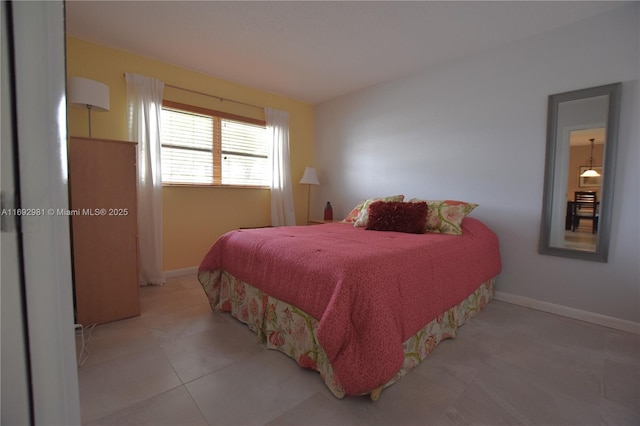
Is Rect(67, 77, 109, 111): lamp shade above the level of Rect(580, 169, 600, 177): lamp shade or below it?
above

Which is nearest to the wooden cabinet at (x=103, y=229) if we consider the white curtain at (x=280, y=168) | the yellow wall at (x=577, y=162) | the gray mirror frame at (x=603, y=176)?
the white curtain at (x=280, y=168)

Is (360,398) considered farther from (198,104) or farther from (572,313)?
(198,104)

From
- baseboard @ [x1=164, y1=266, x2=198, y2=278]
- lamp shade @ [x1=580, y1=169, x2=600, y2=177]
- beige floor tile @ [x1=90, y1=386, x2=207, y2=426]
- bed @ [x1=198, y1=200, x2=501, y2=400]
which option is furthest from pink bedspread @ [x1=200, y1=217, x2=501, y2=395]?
baseboard @ [x1=164, y1=266, x2=198, y2=278]

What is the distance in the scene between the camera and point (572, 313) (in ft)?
7.56

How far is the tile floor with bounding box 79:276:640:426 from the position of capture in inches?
49.2

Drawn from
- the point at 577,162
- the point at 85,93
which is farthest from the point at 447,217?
the point at 85,93

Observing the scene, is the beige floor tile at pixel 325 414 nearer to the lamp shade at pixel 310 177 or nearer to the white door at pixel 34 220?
the white door at pixel 34 220

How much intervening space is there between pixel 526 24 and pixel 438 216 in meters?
1.72

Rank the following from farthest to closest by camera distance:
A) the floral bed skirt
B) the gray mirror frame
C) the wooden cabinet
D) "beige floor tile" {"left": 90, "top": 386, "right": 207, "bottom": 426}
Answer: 1. the gray mirror frame
2. the wooden cabinet
3. the floral bed skirt
4. "beige floor tile" {"left": 90, "top": 386, "right": 207, "bottom": 426}

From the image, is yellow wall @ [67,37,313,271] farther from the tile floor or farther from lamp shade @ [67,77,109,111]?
the tile floor

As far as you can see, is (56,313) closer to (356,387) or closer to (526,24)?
(356,387)

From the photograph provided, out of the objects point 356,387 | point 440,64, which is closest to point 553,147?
point 440,64

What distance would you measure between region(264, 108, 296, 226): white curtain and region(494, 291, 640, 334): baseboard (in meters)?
2.72

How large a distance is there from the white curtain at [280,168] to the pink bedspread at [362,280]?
68.1 inches
